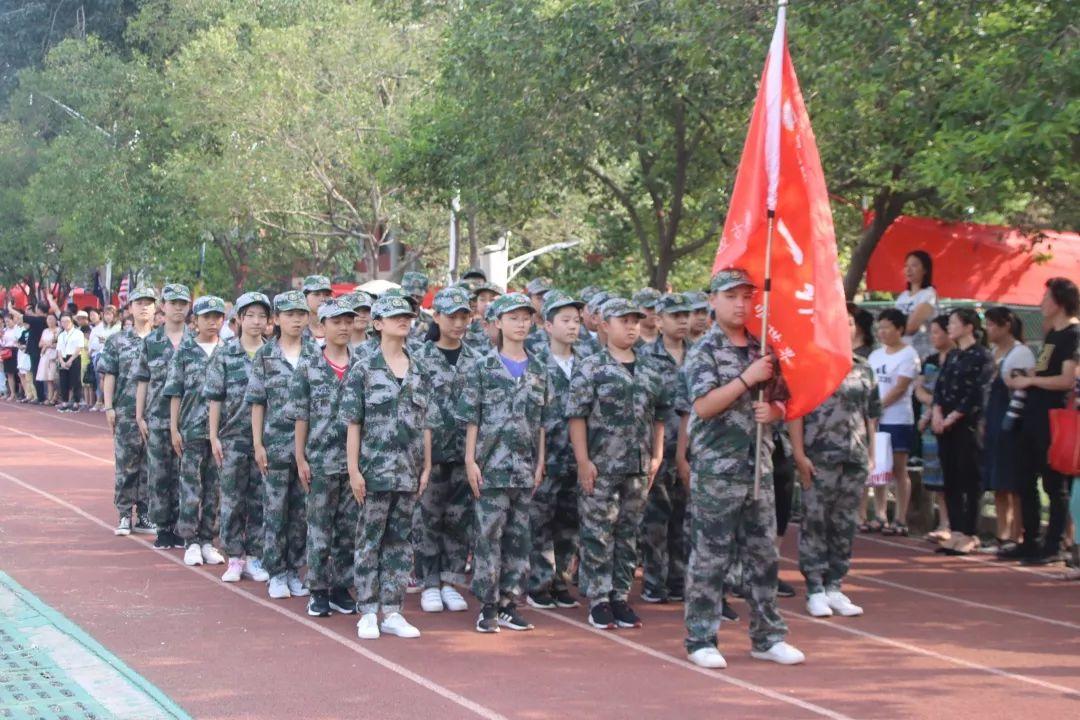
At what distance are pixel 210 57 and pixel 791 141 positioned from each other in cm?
2521

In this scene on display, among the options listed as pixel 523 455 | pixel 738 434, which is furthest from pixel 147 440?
pixel 738 434

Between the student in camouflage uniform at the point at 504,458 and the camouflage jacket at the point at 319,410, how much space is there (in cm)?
80

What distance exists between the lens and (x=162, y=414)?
1229 centimetres

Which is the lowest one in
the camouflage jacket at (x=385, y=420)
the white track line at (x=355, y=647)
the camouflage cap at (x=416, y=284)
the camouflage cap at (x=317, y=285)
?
the white track line at (x=355, y=647)

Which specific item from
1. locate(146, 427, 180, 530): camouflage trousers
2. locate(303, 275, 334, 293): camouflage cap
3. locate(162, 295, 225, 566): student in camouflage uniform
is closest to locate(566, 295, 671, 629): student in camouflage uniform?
locate(303, 275, 334, 293): camouflage cap

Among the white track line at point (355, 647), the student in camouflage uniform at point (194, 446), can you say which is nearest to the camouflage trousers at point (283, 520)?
the white track line at point (355, 647)

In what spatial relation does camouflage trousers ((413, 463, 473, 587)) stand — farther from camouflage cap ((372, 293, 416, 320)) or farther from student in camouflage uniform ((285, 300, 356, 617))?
camouflage cap ((372, 293, 416, 320))

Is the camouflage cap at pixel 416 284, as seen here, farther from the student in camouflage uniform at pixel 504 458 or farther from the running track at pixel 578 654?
the student in camouflage uniform at pixel 504 458

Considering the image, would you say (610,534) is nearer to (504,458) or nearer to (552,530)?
(504,458)

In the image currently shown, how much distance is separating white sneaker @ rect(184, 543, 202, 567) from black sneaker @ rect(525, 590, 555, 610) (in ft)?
9.56

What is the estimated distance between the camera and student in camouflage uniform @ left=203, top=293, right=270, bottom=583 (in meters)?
11.0

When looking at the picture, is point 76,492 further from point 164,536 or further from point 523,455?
point 523,455

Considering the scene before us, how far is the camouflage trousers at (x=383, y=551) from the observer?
898 centimetres

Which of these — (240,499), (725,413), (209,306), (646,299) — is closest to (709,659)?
(725,413)
